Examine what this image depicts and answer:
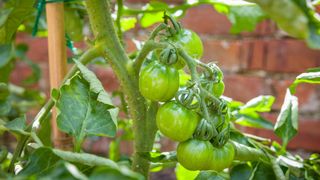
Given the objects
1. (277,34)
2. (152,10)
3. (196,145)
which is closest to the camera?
(196,145)

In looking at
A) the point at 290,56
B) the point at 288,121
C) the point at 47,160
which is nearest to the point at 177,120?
the point at 47,160

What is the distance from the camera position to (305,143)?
1320mm

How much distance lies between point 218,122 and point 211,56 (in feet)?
3.00

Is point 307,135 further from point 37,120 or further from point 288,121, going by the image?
point 37,120

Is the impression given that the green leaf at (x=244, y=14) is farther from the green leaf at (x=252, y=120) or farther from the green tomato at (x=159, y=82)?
the green tomato at (x=159, y=82)

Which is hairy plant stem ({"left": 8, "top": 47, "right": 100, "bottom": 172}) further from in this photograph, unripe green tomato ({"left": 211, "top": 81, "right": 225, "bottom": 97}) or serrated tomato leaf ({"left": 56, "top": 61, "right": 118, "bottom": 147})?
unripe green tomato ({"left": 211, "top": 81, "right": 225, "bottom": 97})

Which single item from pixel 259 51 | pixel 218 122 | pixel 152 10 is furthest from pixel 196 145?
pixel 259 51

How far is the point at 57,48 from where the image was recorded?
64cm

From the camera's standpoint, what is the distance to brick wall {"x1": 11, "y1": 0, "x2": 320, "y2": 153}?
1295mm

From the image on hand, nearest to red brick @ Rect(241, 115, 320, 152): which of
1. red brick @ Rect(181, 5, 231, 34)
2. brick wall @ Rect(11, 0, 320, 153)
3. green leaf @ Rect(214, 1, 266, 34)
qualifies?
brick wall @ Rect(11, 0, 320, 153)

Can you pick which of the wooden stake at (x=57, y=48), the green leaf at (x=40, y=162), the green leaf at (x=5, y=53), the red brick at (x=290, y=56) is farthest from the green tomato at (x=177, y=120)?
the red brick at (x=290, y=56)

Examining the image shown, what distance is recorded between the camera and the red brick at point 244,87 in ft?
4.38

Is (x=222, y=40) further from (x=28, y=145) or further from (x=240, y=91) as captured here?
(x=28, y=145)

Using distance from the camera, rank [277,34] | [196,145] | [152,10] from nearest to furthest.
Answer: [196,145] → [152,10] → [277,34]
